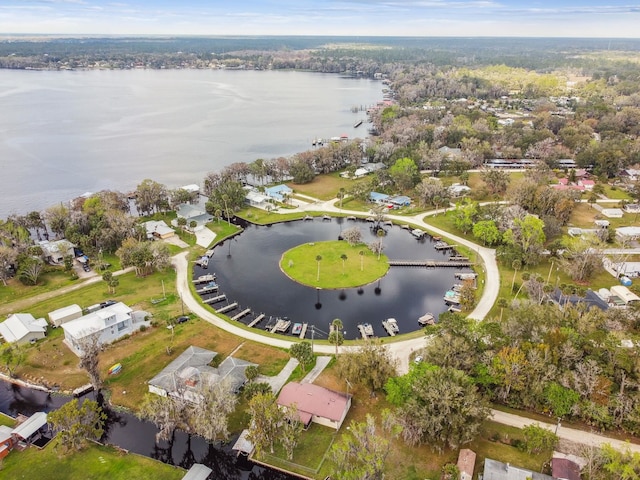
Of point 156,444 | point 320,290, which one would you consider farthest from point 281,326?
point 156,444

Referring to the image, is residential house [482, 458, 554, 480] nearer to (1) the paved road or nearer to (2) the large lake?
(1) the paved road

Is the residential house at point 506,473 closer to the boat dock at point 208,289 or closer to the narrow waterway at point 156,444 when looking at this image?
the narrow waterway at point 156,444

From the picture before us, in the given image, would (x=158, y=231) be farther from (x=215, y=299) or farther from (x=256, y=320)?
(x=256, y=320)

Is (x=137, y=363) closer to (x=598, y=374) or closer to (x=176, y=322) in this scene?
(x=176, y=322)

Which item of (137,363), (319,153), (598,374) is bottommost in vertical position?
(137,363)

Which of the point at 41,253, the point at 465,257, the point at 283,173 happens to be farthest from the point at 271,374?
the point at 283,173

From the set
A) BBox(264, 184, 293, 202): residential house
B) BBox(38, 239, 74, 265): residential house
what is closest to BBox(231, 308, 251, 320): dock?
BBox(38, 239, 74, 265): residential house
